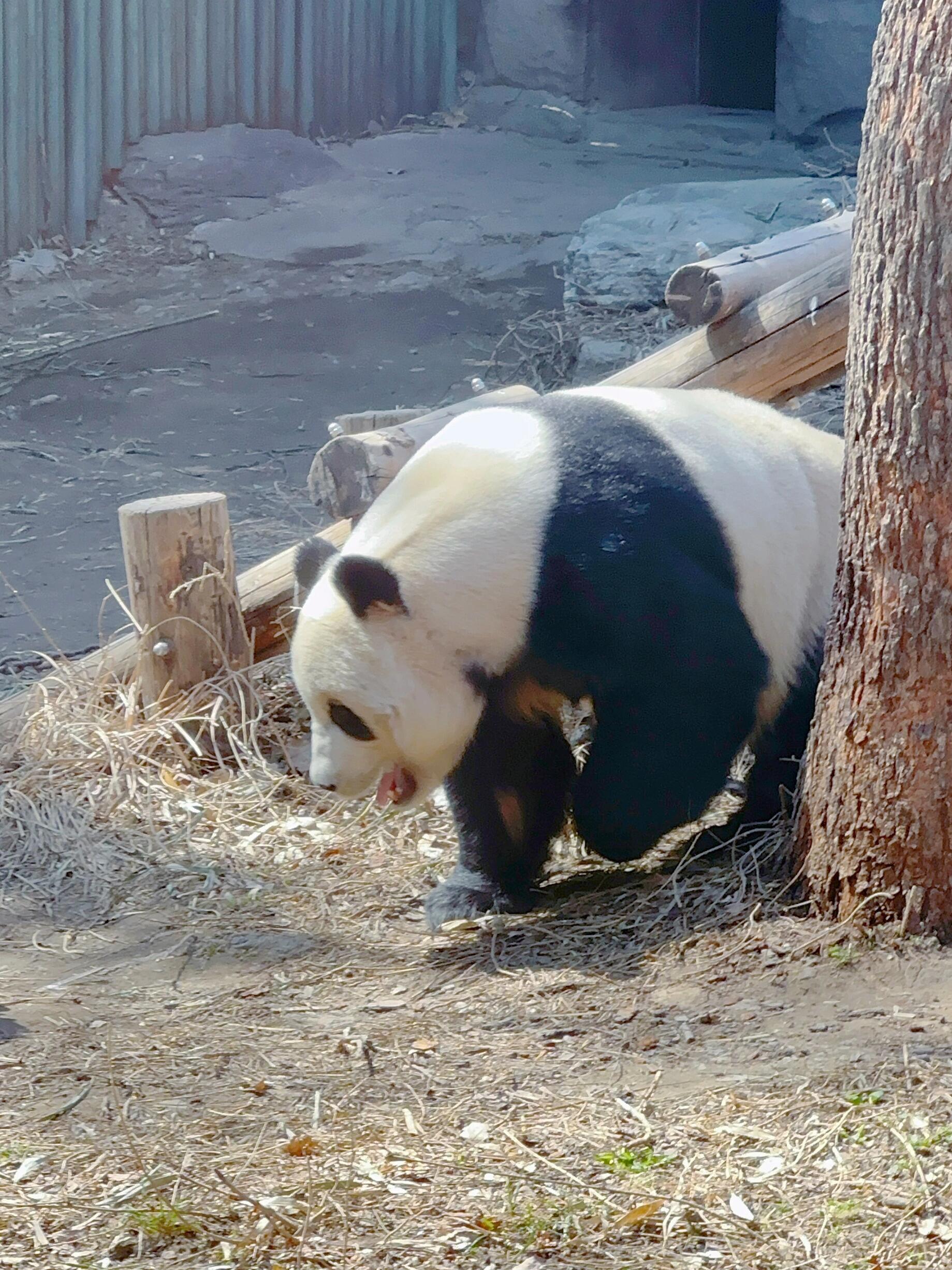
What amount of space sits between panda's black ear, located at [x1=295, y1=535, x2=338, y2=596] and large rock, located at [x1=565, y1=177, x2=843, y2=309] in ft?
17.3

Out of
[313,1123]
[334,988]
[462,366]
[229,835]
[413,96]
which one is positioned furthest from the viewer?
[413,96]

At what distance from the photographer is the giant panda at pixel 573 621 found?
3.36 m

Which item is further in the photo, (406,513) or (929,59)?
(406,513)

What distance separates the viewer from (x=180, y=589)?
4.64m

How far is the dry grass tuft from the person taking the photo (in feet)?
7.47

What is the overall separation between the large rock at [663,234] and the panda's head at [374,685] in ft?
18.1

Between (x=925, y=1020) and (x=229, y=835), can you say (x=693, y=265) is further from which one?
(x=925, y=1020)

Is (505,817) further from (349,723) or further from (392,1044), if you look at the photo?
(392,1044)

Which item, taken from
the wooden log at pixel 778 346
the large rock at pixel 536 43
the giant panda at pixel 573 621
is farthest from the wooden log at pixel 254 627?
the large rock at pixel 536 43

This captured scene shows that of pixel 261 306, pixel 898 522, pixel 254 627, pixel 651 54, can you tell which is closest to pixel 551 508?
pixel 898 522

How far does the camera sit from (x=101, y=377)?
9523 millimetres

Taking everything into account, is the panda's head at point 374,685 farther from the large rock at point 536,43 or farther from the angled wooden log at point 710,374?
the large rock at point 536,43

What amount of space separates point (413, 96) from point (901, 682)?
1334 centimetres

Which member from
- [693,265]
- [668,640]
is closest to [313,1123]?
[668,640]
